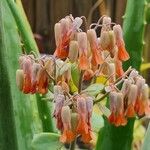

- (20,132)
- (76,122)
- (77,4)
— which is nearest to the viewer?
(76,122)

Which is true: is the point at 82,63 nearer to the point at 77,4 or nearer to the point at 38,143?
the point at 38,143

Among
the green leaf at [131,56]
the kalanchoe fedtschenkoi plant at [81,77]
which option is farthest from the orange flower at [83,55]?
the green leaf at [131,56]

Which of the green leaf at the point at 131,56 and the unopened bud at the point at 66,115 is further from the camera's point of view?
the green leaf at the point at 131,56

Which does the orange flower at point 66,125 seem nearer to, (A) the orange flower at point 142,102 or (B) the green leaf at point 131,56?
(A) the orange flower at point 142,102

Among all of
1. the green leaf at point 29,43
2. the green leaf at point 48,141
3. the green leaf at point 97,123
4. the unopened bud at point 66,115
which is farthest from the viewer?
the green leaf at point 29,43

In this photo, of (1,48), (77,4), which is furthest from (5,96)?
(77,4)

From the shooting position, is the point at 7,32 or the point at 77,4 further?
the point at 77,4

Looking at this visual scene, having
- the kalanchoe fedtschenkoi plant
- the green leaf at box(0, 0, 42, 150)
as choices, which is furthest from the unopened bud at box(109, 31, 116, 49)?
the green leaf at box(0, 0, 42, 150)

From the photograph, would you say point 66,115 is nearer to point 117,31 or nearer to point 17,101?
point 117,31
